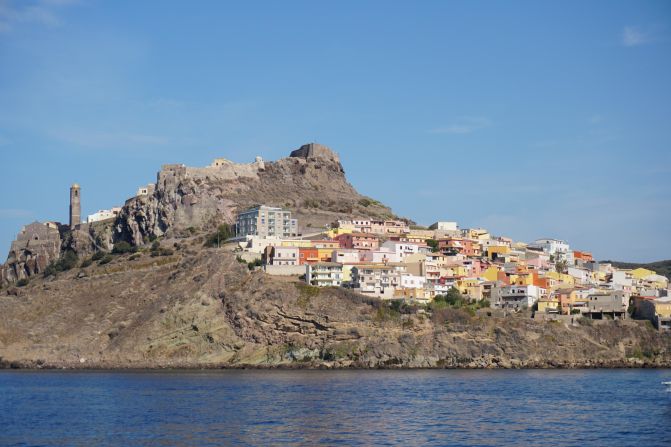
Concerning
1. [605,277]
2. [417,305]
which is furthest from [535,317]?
[605,277]

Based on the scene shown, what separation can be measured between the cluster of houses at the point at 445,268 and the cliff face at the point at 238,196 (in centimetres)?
913

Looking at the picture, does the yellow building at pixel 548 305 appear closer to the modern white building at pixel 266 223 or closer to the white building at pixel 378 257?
the white building at pixel 378 257

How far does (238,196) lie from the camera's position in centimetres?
13150

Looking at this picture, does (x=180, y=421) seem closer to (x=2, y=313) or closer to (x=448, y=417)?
(x=448, y=417)

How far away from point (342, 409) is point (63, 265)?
77.1 metres

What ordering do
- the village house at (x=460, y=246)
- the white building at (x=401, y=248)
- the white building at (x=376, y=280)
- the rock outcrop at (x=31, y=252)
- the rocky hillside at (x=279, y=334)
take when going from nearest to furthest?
the rocky hillside at (x=279, y=334), the white building at (x=376, y=280), the white building at (x=401, y=248), the village house at (x=460, y=246), the rock outcrop at (x=31, y=252)

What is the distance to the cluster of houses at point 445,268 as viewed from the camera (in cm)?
9669

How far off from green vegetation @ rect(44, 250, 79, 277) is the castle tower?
17.1 meters

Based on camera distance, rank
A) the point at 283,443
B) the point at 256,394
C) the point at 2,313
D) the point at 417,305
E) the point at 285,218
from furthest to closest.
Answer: the point at 285,218 → the point at 2,313 → the point at 417,305 → the point at 256,394 → the point at 283,443

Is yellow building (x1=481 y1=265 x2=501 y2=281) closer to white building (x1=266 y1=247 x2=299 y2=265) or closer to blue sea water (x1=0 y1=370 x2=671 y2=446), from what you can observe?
white building (x1=266 y1=247 x2=299 y2=265)

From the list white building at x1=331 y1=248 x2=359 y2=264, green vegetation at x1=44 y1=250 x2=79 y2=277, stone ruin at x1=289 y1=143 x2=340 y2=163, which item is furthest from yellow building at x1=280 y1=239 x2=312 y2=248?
stone ruin at x1=289 y1=143 x2=340 y2=163

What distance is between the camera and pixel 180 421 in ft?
164

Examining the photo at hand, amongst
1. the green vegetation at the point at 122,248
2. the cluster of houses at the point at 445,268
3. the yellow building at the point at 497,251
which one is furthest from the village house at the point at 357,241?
the green vegetation at the point at 122,248

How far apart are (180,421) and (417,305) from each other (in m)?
45.3
